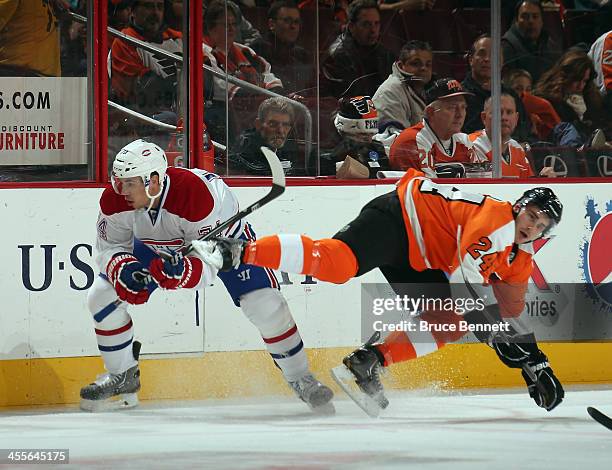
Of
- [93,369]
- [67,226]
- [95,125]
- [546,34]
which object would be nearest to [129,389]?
[93,369]

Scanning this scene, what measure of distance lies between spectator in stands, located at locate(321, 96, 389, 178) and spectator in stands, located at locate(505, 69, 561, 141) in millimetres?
598

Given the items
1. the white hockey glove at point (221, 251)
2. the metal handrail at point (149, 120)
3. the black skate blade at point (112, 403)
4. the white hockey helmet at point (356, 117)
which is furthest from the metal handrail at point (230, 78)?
the black skate blade at point (112, 403)

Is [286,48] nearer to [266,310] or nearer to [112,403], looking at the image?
[266,310]

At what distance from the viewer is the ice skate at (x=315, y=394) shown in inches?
187

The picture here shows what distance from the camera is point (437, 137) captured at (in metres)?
5.22

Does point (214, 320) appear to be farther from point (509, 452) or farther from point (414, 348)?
point (509, 452)

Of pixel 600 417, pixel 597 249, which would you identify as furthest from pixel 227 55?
pixel 600 417

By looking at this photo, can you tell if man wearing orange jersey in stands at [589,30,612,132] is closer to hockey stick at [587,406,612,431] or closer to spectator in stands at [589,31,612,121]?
spectator in stands at [589,31,612,121]

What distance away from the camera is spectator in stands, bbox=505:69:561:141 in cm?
529

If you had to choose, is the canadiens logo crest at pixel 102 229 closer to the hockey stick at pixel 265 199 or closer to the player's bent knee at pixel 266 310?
the hockey stick at pixel 265 199

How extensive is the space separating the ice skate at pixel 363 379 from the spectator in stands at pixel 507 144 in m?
1.00

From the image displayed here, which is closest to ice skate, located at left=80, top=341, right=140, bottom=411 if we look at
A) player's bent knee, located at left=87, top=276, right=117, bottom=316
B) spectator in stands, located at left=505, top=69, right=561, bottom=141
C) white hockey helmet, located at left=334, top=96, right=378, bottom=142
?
player's bent knee, located at left=87, top=276, right=117, bottom=316

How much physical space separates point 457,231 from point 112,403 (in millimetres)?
1395

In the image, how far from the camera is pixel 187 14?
5004mm
